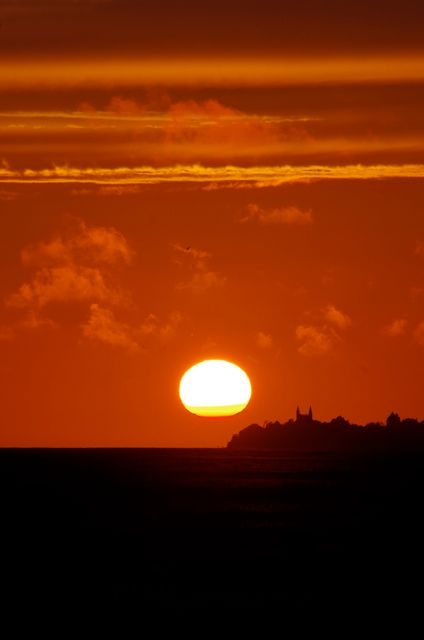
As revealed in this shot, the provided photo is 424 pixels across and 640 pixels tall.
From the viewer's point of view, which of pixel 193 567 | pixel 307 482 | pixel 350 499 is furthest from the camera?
pixel 307 482

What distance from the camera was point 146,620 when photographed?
37.4 metres

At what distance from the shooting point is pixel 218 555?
53.0m

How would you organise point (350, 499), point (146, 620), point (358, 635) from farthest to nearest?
1. point (350, 499)
2. point (146, 620)
3. point (358, 635)

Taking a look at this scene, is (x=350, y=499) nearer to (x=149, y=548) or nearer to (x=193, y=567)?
(x=149, y=548)

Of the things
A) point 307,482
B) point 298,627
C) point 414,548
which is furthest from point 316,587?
point 307,482

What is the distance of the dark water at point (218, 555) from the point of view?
40.8m

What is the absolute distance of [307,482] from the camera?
131125mm

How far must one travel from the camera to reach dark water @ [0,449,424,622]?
40781mm

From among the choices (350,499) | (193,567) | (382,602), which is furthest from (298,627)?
(350,499)

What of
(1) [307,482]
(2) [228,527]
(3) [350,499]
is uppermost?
(1) [307,482]

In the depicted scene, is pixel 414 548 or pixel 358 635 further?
pixel 414 548

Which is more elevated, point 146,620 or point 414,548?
point 414,548

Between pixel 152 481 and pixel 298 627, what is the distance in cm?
9628

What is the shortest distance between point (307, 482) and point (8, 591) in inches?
3571
